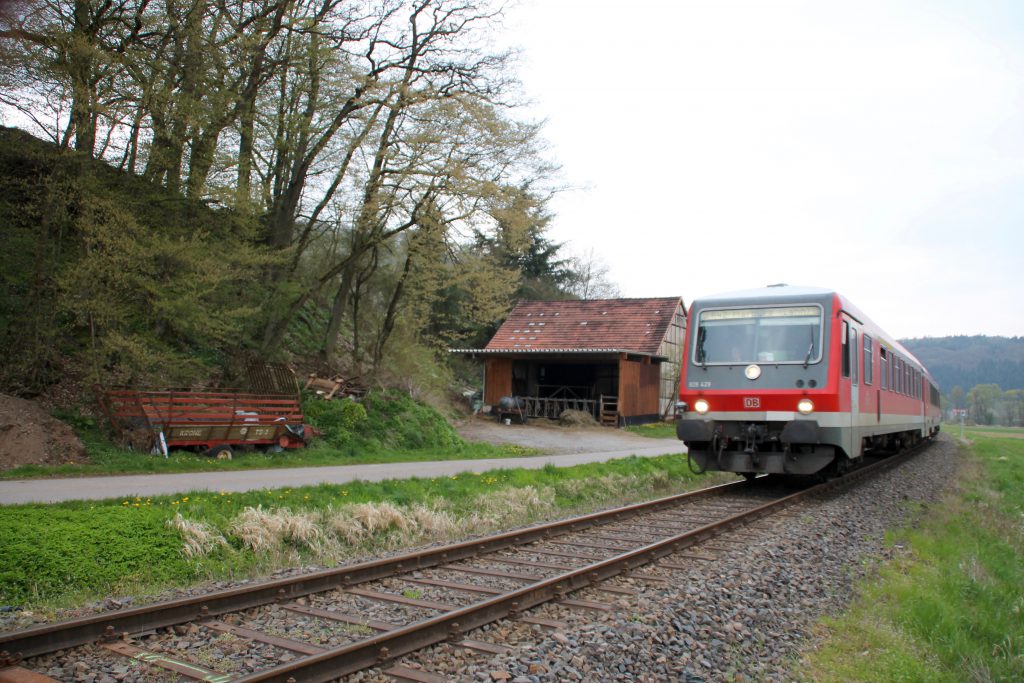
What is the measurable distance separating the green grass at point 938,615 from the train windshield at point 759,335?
308 cm

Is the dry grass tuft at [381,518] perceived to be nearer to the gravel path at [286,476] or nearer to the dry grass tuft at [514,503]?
the dry grass tuft at [514,503]

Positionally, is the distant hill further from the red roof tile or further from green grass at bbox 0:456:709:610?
green grass at bbox 0:456:709:610

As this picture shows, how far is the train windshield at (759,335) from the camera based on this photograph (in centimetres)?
1197

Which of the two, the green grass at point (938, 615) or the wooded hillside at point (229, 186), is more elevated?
the wooded hillside at point (229, 186)

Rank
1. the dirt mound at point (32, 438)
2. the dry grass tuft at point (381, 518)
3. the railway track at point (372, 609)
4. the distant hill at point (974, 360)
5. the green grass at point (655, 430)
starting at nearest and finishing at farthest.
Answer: the railway track at point (372, 609) → the dry grass tuft at point (381, 518) → the dirt mound at point (32, 438) → the green grass at point (655, 430) → the distant hill at point (974, 360)

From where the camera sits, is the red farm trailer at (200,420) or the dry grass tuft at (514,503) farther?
the red farm trailer at (200,420)

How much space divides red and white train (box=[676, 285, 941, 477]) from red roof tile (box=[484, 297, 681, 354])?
61.0ft

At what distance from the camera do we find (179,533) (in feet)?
25.3

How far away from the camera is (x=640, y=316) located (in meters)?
35.3

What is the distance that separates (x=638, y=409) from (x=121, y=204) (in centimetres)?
2358

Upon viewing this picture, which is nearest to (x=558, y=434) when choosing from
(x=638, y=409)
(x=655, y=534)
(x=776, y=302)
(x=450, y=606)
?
(x=638, y=409)

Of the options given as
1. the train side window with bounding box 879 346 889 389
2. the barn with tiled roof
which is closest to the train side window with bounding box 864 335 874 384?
the train side window with bounding box 879 346 889 389

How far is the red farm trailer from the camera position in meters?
14.1

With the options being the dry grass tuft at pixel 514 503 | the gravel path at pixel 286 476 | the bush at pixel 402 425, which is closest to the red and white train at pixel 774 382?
the dry grass tuft at pixel 514 503
